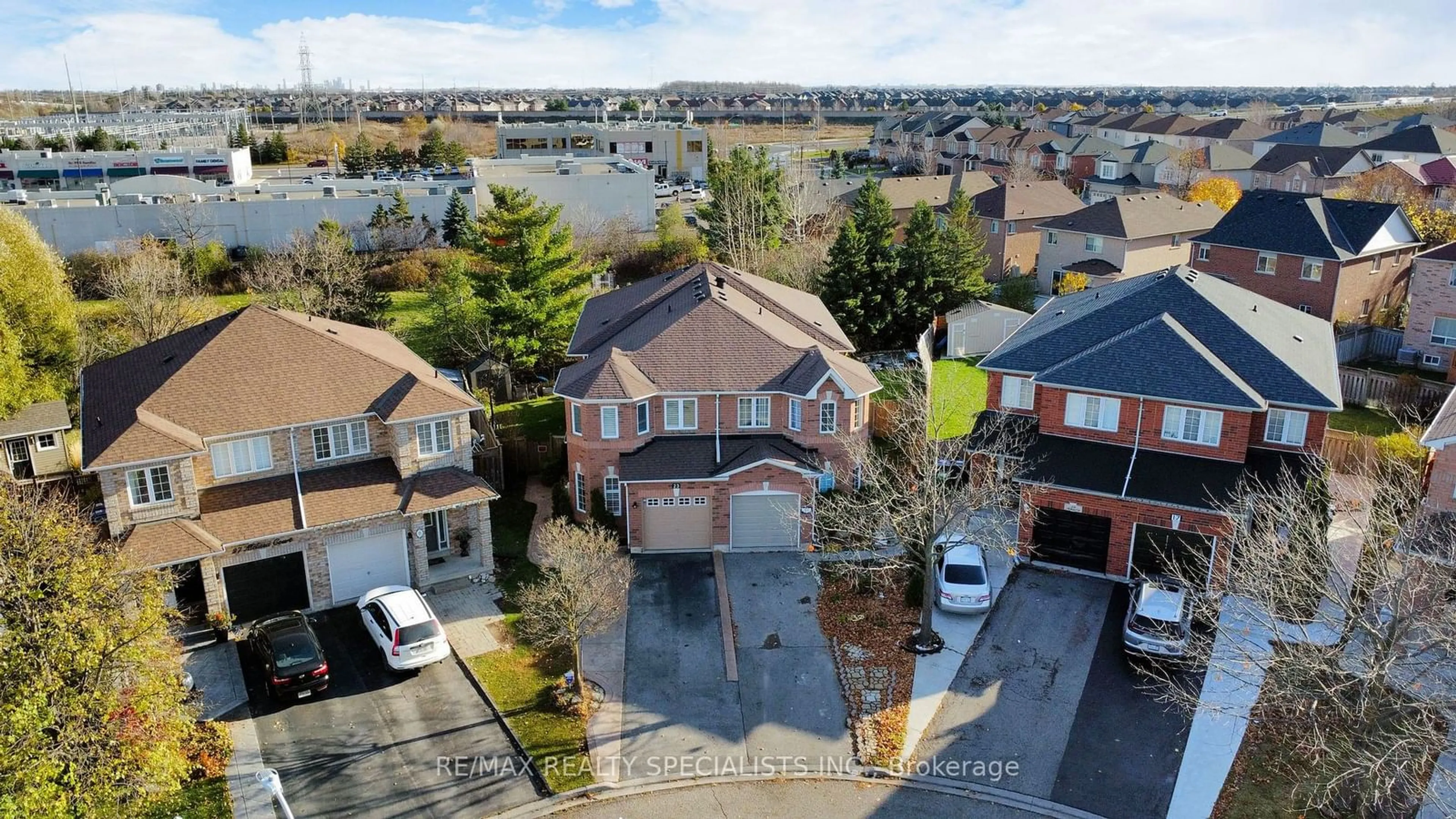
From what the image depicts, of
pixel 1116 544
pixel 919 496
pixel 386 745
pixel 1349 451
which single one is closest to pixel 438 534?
pixel 386 745

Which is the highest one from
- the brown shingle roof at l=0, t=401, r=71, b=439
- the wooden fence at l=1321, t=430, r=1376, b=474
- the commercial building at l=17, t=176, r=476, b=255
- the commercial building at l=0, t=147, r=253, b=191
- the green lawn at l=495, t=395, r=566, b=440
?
the commercial building at l=0, t=147, r=253, b=191

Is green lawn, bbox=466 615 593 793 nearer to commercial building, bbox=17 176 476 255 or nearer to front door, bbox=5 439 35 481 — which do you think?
front door, bbox=5 439 35 481

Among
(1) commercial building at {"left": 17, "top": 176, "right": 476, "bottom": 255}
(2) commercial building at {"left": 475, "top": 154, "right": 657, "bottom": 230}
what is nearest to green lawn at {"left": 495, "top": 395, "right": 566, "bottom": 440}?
(1) commercial building at {"left": 17, "top": 176, "right": 476, "bottom": 255}

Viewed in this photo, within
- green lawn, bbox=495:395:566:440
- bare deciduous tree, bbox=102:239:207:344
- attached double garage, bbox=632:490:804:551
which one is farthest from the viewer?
bare deciduous tree, bbox=102:239:207:344

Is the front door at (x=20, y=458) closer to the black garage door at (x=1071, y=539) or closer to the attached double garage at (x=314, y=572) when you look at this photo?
the attached double garage at (x=314, y=572)

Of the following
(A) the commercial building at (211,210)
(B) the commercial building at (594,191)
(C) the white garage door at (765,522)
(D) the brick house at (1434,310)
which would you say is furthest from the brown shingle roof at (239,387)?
(B) the commercial building at (594,191)

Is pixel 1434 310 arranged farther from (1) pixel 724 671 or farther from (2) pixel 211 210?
(2) pixel 211 210

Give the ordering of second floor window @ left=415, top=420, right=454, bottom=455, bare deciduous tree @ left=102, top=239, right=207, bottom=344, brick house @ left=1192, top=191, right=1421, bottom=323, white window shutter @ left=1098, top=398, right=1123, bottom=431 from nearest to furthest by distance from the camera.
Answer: second floor window @ left=415, top=420, right=454, bottom=455, white window shutter @ left=1098, top=398, right=1123, bottom=431, bare deciduous tree @ left=102, top=239, right=207, bottom=344, brick house @ left=1192, top=191, right=1421, bottom=323
